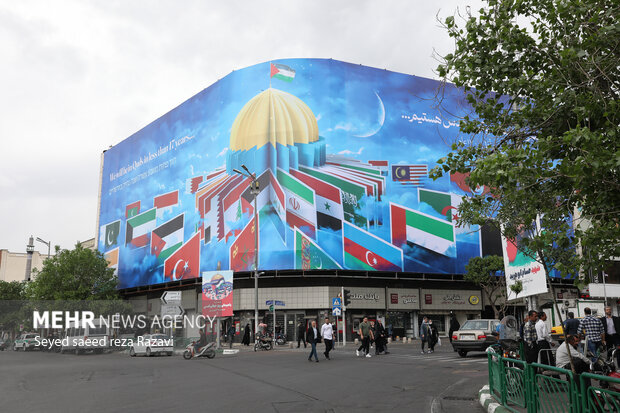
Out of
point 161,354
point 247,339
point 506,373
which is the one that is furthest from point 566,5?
point 247,339

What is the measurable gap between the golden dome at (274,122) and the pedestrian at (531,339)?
34029mm

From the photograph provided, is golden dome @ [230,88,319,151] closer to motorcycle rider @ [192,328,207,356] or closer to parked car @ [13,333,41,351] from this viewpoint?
motorcycle rider @ [192,328,207,356]

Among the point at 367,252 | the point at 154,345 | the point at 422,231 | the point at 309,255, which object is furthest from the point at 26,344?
the point at 422,231

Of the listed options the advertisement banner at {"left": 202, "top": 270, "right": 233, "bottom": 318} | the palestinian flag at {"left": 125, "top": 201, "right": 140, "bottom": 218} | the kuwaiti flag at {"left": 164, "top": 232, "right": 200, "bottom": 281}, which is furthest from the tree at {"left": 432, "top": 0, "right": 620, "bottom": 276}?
the palestinian flag at {"left": 125, "top": 201, "right": 140, "bottom": 218}

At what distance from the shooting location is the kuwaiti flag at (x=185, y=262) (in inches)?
1870

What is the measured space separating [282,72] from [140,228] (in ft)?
76.8

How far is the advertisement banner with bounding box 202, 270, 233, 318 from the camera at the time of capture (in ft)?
94.0

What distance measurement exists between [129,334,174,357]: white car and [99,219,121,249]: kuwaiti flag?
34597 mm

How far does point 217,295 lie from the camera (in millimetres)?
28984

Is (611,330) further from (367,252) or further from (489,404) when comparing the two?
(367,252)

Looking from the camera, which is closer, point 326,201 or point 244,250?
point 244,250

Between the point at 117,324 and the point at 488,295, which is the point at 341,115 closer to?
the point at 488,295

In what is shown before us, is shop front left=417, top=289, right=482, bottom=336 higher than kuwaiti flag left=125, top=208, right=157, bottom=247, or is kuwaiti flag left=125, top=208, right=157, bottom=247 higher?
kuwaiti flag left=125, top=208, right=157, bottom=247

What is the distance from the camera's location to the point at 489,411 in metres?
8.00
